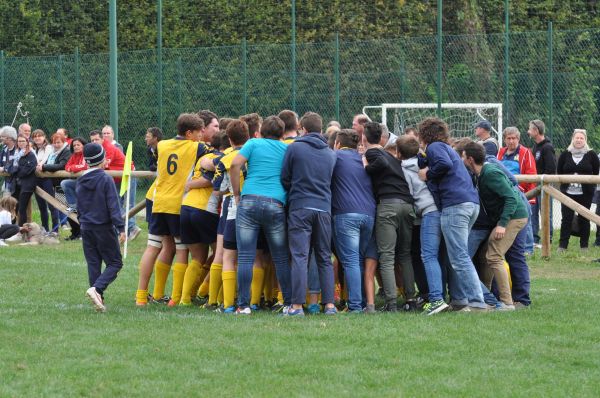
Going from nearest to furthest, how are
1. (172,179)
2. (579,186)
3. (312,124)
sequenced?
(312,124)
(172,179)
(579,186)

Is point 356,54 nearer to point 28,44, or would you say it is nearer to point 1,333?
point 28,44

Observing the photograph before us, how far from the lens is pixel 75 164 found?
1892 centimetres

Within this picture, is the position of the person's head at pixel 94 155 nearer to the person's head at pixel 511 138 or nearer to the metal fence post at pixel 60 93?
the person's head at pixel 511 138

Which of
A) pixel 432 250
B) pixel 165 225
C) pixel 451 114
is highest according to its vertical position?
pixel 451 114

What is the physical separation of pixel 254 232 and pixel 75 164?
9187mm

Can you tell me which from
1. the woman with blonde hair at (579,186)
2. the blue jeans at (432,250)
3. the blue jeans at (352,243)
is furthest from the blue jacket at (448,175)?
the woman with blonde hair at (579,186)

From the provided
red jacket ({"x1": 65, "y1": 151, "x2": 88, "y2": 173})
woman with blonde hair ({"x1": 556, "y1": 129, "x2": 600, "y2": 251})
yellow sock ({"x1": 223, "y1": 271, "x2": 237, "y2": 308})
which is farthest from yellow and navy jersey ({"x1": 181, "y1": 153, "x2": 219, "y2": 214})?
red jacket ({"x1": 65, "y1": 151, "x2": 88, "y2": 173})

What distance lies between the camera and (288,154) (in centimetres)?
1037

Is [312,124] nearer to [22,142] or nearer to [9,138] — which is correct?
[22,142]

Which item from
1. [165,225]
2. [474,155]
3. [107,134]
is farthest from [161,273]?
[107,134]

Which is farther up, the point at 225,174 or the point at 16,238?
the point at 225,174

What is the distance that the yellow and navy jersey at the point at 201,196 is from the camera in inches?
433

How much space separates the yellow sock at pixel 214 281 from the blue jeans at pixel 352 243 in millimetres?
1246

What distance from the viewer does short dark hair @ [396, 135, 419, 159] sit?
10726mm
